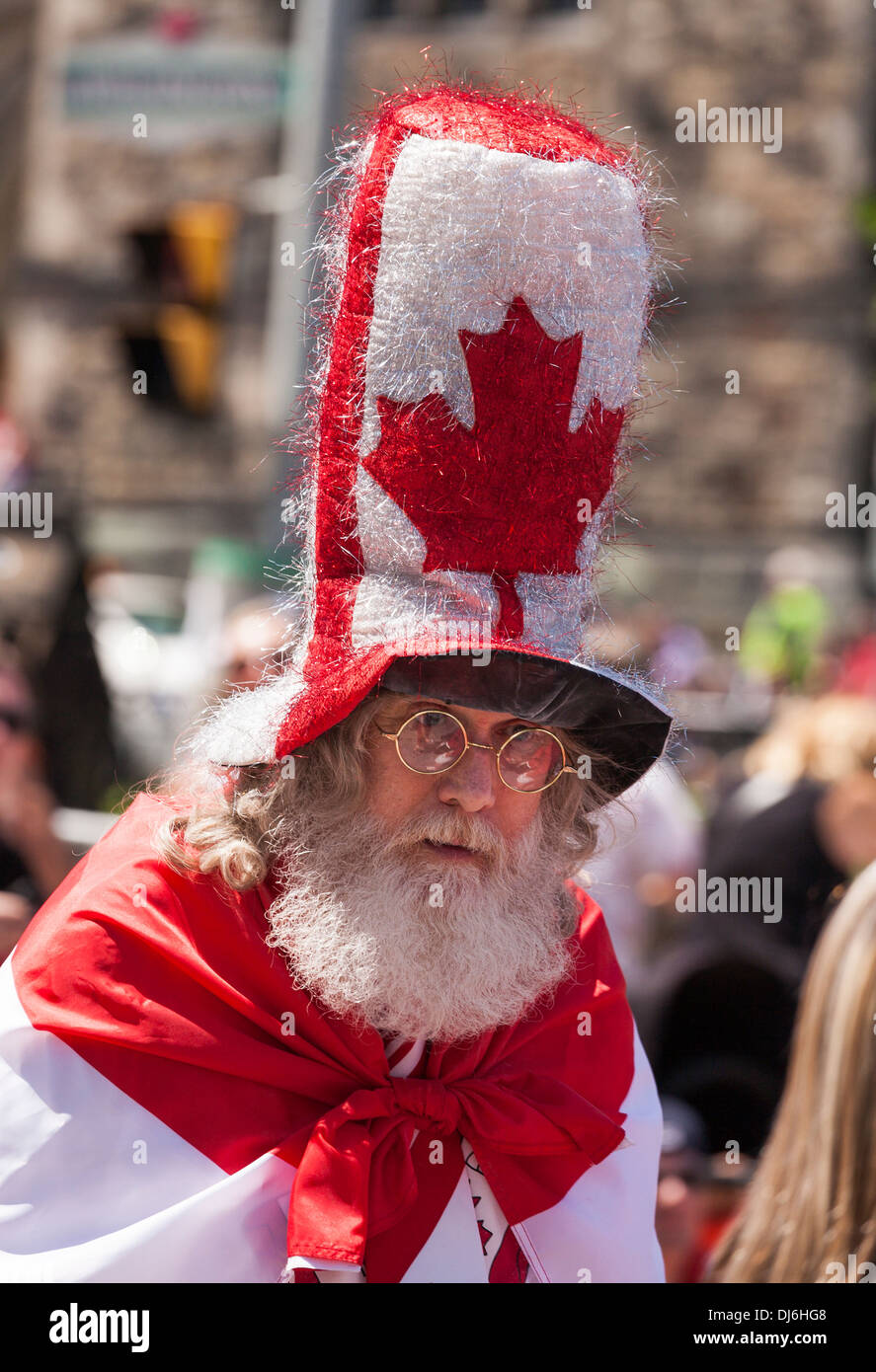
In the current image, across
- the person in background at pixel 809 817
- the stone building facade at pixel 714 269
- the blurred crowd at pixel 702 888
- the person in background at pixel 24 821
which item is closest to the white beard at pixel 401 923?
the blurred crowd at pixel 702 888

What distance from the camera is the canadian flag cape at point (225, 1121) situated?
199 cm

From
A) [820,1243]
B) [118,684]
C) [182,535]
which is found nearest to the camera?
[820,1243]

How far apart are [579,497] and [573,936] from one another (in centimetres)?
76

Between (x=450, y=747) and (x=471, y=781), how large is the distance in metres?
0.06

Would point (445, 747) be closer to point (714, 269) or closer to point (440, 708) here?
point (440, 708)

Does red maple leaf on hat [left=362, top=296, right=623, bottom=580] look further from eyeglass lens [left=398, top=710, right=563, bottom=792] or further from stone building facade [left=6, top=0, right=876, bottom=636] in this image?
stone building facade [left=6, top=0, right=876, bottom=636]

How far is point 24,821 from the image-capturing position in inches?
170

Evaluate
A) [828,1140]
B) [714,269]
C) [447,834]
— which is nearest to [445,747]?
[447,834]

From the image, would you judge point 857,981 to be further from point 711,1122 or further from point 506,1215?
point 711,1122

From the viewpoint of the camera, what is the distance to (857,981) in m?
2.61

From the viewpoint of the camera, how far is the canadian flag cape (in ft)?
6.54

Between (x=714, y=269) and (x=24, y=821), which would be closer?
(x=24, y=821)

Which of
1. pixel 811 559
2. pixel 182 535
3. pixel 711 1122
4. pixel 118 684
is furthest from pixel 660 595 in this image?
pixel 711 1122

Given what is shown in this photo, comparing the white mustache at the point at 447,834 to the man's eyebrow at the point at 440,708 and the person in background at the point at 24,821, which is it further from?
the person in background at the point at 24,821
